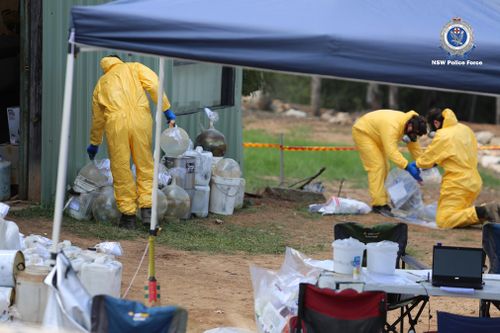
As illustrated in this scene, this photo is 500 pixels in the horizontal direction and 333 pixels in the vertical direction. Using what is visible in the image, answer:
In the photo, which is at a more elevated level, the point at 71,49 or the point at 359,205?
the point at 71,49

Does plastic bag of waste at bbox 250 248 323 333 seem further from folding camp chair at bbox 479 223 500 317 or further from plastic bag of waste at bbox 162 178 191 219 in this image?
plastic bag of waste at bbox 162 178 191 219

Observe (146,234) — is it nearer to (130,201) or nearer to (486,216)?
(130,201)

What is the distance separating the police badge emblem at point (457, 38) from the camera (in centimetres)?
636

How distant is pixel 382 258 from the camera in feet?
23.0

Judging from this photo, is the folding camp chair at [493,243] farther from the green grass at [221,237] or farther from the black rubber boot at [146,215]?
the black rubber boot at [146,215]

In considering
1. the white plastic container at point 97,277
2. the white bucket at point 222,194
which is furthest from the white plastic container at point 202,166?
the white plastic container at point 97,277

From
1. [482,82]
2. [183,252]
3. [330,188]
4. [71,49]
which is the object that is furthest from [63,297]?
[330,188]

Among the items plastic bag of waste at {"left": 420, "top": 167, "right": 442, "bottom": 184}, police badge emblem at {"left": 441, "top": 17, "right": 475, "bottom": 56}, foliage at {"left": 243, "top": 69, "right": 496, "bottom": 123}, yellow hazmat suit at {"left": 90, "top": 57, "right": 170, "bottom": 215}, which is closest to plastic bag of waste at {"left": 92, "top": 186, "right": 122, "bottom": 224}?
yellow hazmat suit at {"left": 90, "top": 57, "right": 170, "bottom": 215}

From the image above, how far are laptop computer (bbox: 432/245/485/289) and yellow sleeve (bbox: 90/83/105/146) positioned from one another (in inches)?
198

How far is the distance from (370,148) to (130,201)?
4.44 meters

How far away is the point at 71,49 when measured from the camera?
624 centimetres

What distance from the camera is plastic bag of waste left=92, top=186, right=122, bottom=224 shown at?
11445mm

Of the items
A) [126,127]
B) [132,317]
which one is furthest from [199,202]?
[132,317]

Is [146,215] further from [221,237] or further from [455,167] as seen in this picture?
[455,167]
